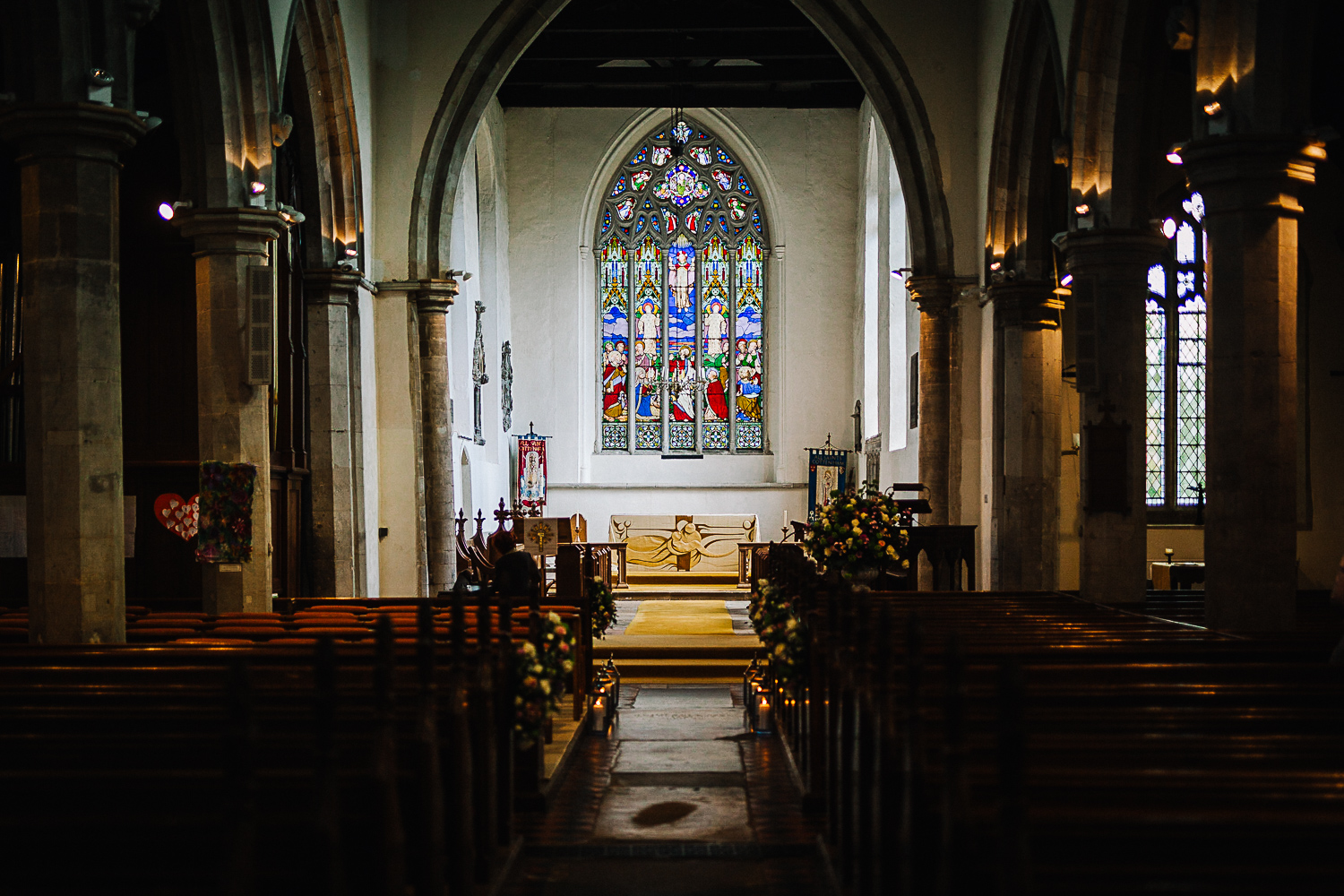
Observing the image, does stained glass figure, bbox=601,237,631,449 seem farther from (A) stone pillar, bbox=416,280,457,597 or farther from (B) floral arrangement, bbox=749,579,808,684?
(B) floral arrangement, bbox=749,579,808,684

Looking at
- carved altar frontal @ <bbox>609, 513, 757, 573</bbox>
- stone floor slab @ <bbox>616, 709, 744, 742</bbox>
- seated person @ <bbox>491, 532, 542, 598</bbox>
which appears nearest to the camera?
stone floor slab @ <bbox>616, 709, 744, 742</bbox>

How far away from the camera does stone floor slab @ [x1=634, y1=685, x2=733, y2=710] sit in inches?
302

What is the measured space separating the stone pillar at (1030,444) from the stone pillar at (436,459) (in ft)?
16.3

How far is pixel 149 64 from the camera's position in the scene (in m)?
9.60

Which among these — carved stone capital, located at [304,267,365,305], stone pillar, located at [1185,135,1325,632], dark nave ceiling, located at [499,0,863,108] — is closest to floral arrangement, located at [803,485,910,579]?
stone pillar, located at [1185,135,1325,632]

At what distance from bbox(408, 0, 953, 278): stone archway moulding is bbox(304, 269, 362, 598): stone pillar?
4.37 feet

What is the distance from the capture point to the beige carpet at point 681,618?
10.6m

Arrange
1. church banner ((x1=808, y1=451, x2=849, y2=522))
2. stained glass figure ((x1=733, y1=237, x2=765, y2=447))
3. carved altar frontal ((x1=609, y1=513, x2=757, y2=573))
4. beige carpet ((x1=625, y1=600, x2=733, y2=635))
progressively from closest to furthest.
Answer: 1. beige carpet ((x1=625, y1=600, x2=733, y2=635))
2. carved altar frontal ((x1=609, y1=513, x2=757, y2=573))
3. church banner ((x1=808, y1=451, x2=849, y2=522))
4. stained glass figure ((x1=733, y1=237, x2=765, y2=447))

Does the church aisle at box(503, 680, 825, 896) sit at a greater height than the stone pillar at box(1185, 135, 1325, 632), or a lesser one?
lesser

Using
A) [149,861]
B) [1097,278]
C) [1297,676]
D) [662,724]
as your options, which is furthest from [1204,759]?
[1097,278]

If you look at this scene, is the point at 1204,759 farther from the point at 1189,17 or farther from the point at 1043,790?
the point at 1189,17

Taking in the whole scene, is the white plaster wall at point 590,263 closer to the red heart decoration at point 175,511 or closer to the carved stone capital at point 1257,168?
the red heart decoration at point 175,511

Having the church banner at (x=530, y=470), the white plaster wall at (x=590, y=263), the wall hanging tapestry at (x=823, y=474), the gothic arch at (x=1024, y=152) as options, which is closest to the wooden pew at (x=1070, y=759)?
the gothic arch at (x=1024, y=152)

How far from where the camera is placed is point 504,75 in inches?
463
